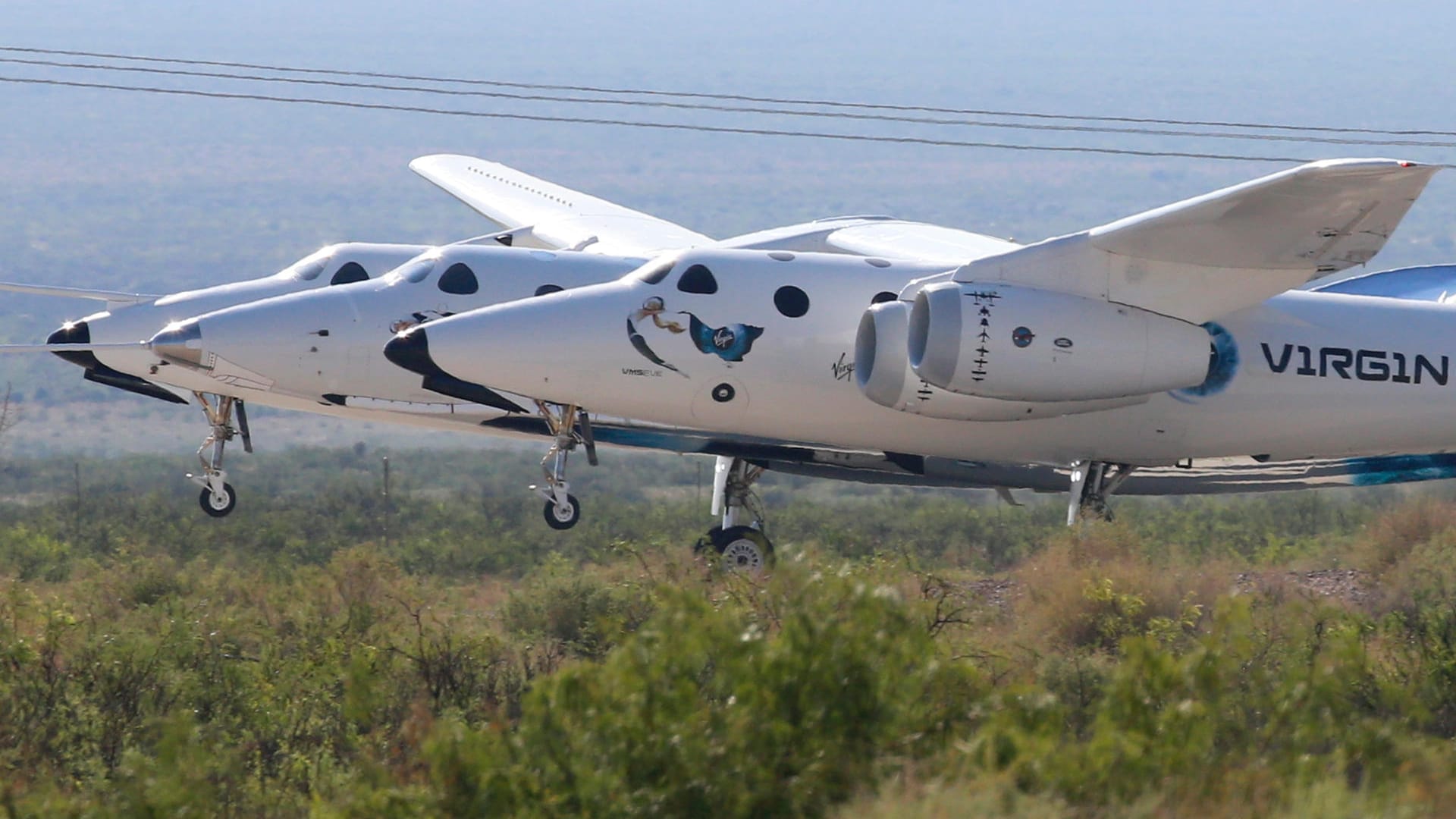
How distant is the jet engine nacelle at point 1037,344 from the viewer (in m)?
16.7

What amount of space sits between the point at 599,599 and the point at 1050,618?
384 centimetres

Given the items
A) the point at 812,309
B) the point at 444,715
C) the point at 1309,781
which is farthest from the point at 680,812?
the point at 812,309

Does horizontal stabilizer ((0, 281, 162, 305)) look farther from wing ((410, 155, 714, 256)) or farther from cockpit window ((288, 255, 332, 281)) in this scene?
wing ((410, 155, 714, 256))

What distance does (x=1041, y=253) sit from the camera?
17203mm

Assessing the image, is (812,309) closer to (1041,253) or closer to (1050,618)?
(1041,253)

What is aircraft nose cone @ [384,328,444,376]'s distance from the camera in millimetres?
17547

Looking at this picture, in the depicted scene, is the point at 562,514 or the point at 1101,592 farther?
the point at 562,514

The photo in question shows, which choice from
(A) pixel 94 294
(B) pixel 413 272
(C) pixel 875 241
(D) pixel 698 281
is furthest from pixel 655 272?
(A) pixel 94 294

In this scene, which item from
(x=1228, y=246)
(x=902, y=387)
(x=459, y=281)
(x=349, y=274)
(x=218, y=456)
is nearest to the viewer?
(x=1228, y=246)

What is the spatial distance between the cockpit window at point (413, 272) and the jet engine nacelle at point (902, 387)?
4517 millimetres

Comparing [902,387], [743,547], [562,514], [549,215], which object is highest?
[549,215]

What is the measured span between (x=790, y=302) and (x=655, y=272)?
4.18ft

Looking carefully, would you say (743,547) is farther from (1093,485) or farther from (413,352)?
(413,352)

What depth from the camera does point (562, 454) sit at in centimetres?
1838
